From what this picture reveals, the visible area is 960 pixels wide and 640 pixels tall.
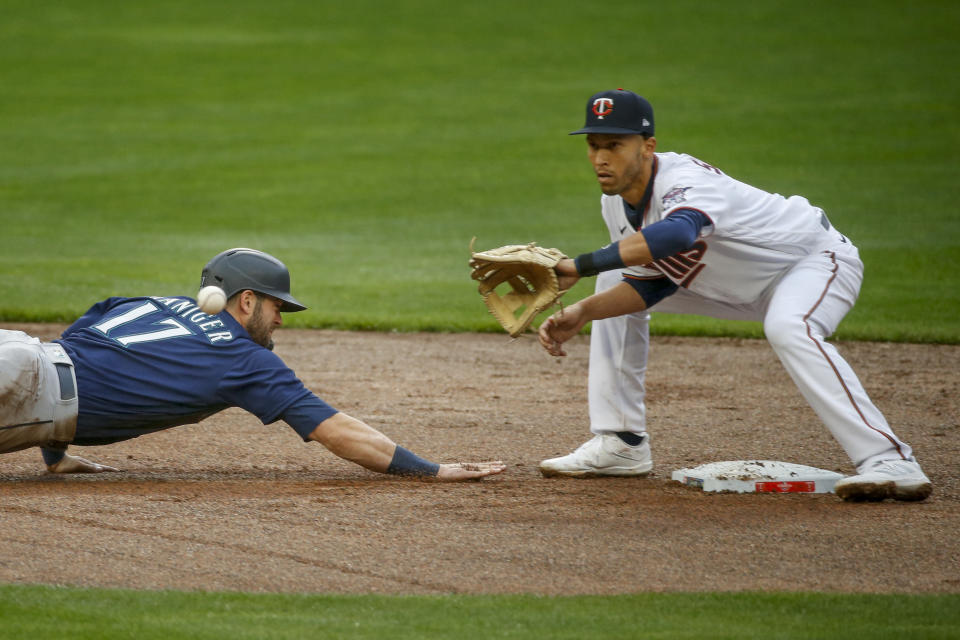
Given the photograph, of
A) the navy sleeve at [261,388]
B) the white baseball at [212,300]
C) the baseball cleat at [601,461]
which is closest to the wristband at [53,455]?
the navy sleeve at [261,388]

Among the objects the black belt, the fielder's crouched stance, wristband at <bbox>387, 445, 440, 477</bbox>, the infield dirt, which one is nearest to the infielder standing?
the infield dirt

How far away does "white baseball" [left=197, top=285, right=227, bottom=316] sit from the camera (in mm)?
5172

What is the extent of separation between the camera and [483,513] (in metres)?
4.99

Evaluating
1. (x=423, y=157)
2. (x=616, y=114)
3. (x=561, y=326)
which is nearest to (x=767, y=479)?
(x=561, y=326)

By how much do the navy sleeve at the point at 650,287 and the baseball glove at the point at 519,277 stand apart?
1.28 ft

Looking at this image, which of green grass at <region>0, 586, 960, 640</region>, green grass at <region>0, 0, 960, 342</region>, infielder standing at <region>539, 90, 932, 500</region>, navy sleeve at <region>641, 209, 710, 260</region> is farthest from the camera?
green grass at <region>0, 0, 960, 342</region>

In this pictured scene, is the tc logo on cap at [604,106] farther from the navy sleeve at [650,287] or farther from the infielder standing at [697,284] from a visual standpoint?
the navy sleeve at [650,287]

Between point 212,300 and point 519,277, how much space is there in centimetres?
137

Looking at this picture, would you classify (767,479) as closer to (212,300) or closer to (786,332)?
(786,332)

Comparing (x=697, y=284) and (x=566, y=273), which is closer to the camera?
(x=566, y=273)

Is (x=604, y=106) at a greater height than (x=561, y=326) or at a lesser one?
greater

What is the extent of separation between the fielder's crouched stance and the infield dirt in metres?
0.24

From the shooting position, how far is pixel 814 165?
63.3ft

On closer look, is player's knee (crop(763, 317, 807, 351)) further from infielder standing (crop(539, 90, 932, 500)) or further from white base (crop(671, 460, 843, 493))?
white base (crop(671, 460, 843, 493))
